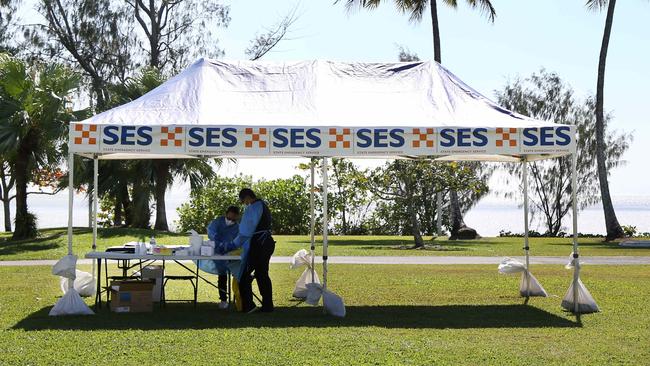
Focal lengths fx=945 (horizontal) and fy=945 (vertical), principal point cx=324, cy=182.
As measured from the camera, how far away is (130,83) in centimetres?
3055

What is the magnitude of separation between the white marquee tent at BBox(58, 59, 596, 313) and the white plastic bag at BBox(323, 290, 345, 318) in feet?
0.73

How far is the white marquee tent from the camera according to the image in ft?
39.3

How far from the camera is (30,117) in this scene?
25312mm

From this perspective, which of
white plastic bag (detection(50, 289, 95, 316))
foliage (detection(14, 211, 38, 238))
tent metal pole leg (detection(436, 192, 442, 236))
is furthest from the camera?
tent metal pole leg (detection(436, 192, 442, 236))

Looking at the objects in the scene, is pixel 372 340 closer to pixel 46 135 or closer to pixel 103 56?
pixel 46 135

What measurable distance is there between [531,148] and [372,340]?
375cm

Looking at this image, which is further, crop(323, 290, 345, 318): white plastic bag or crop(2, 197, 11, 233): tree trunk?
crop(2, 197, 11, 233): tree trunk

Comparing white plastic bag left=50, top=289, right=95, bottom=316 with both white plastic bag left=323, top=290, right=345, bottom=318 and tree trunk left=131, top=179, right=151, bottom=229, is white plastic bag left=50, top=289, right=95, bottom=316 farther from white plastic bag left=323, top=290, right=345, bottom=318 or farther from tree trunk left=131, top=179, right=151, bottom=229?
tree trunk left=131, top=179, right=151, bottom=229

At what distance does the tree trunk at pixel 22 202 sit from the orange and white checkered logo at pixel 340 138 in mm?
16324

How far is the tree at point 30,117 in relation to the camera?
25156 millimetres

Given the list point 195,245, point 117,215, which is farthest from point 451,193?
point 195,245

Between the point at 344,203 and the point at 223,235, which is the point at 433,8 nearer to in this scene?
the point at 344,203

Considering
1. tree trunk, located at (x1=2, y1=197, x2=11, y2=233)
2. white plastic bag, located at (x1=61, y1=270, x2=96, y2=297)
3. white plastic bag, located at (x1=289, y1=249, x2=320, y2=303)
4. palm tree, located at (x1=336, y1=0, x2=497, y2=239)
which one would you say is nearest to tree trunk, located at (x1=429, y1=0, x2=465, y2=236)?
palm tree, located at (x1=336, y1=0, x2=497, y2=239)

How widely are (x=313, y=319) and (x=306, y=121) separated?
2565 mm
